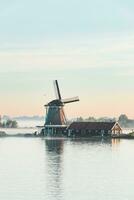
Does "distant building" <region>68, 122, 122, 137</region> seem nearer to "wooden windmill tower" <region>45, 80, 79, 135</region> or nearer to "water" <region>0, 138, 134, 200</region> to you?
"wooden windmill tower" <region>45, 80, 79, 135</region>

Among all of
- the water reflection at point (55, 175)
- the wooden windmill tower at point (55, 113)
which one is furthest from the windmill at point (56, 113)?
the water reflection at point (55, 175)

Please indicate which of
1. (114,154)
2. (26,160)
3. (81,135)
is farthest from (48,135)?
(26,160)

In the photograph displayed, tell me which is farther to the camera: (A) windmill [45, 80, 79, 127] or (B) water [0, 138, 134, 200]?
(A) windmill [45, 80, 79, 127]

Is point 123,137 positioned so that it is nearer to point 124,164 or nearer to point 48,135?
point 48,135

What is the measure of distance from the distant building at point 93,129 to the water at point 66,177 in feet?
154

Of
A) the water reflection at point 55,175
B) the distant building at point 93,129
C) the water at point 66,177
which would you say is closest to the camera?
the water at point 66,177

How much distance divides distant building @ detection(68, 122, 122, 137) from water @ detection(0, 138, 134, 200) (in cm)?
4696

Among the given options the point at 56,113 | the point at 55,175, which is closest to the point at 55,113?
the point at 56,113

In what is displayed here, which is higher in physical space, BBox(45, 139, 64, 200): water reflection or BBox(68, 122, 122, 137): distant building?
BBox(68, 122, 122, 137): distant building

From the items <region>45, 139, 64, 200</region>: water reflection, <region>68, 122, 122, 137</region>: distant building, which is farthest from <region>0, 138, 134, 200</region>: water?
<region>68, 122, 122, 137</region>: distant building

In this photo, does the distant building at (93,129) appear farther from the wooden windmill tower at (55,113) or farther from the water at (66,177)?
the water at (66,177)

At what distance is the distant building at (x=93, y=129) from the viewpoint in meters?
122

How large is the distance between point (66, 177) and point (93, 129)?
6966cm

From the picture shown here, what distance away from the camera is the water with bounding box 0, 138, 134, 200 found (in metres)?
45.2
